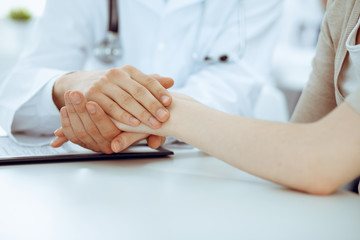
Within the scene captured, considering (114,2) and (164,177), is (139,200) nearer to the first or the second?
(164,177)

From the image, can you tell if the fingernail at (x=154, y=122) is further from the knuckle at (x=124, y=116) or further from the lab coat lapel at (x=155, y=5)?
the lab coat lapel at (x=155, y=5)

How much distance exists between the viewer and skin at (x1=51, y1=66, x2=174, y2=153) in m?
0.62

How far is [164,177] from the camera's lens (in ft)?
1.80

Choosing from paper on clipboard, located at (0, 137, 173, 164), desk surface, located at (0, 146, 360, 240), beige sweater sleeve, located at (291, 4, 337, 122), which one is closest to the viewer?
desk surface, located at (0, 146, 360, 240)

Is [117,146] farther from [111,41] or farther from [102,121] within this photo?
[111,41]

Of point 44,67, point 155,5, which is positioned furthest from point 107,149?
point 155,5

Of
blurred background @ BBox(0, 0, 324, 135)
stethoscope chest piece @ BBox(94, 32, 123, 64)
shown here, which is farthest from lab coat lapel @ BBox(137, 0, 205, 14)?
blurred background @ BBox(0, 0, 324, 135)

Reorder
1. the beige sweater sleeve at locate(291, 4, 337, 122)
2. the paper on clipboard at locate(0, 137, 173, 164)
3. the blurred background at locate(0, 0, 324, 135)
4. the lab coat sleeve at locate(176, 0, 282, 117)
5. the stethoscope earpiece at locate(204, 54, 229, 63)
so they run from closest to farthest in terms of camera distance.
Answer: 1. the paper on clipboard at locate(0, 137, 173, 164)
2. the beige sweater sleeve at locate(291, 4, 337, 122)
3. the lab coat sleeve at locate(176, 0, 282, 117)
4. the stethoscope earpiece at locate(204, 54, 229, 63)
5. the blurred background at locate(0, 0, 324, 135)

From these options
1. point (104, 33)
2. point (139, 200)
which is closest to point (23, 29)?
point (104, 33)

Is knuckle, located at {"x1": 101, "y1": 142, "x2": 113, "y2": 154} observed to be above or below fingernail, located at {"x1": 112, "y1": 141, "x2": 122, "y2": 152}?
below

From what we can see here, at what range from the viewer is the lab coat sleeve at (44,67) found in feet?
2.47

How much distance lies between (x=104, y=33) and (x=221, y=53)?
38 cm

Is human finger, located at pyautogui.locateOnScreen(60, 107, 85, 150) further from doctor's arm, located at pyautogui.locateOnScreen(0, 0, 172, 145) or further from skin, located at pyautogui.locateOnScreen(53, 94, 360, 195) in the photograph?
skin, located at pyautogui.locateOnScreen(53, 94, 360, 195)

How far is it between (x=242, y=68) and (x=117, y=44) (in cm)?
38
